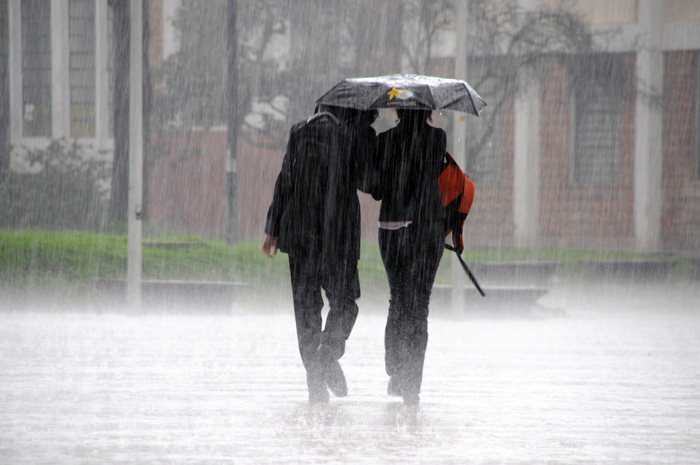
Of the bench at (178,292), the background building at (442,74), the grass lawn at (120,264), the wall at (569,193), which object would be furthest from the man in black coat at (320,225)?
the wall at (569,193)

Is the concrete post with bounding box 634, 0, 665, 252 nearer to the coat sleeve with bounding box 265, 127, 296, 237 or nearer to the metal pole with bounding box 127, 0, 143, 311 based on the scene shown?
the metal pole with bounding box 127, 0, 143, 311

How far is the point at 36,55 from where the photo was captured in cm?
2334

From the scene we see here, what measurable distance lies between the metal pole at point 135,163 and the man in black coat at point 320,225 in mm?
6709

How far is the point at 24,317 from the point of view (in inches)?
439

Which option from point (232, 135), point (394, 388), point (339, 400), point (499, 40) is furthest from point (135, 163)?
point (499, 40)

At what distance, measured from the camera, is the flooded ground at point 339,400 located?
15.5ft

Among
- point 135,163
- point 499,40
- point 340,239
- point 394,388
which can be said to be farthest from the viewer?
point 499,40

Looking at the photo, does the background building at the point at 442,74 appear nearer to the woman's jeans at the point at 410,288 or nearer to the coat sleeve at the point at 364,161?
the coat sleeve at the point at 364,161

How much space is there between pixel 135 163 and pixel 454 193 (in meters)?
7.48

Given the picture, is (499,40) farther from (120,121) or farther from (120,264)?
(120,264)

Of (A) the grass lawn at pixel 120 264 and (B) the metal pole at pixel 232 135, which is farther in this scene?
(B) the metal pole at pixel 232 135

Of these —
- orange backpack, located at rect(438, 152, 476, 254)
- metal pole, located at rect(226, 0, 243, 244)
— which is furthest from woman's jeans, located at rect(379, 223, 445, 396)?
metal pole, located at rect(226, 0, 243, 244)

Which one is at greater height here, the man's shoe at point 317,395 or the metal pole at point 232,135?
the metal pole at point 232,135

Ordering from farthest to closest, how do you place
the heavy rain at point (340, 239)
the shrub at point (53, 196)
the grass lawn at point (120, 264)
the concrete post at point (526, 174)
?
the concrete post at point (526, 174) < the shrub at point (53, 196) < the grass lawn at point (120, 264) < the heavy rain at point (340, 239)
